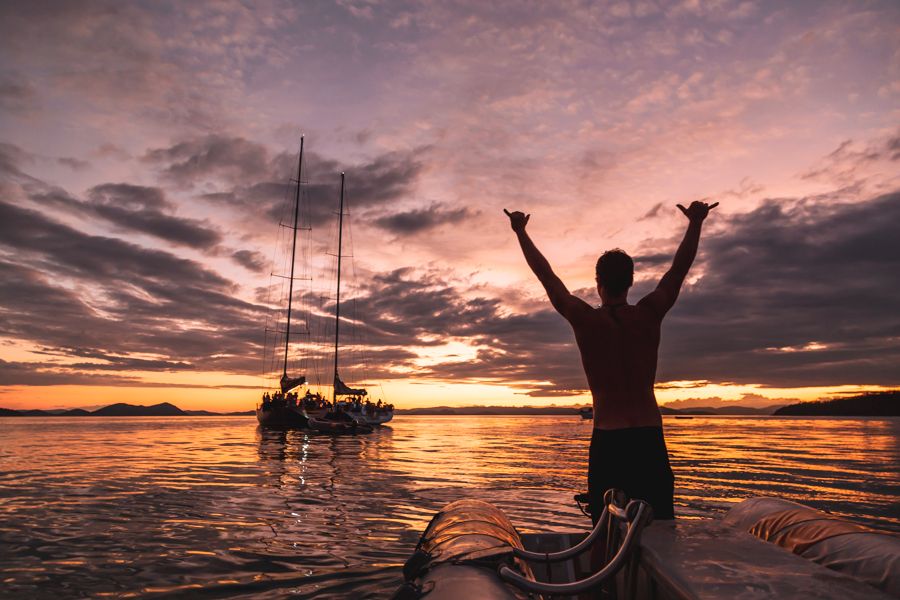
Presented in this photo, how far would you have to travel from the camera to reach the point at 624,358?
340 centimetres

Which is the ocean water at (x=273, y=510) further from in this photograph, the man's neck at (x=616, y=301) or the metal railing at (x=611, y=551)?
the man's neck at (x=616, y=301)

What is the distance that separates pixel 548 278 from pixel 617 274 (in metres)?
0.46

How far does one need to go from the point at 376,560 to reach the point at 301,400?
5550 centimetres

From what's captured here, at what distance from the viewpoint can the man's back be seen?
3.40m

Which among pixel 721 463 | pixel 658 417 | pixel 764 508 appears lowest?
pixel 721 463

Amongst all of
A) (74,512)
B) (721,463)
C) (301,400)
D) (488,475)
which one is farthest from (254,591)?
(301,400)

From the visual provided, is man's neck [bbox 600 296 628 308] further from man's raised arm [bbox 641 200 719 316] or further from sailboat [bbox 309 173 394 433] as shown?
sailboat [bbox 309 173 394 433]

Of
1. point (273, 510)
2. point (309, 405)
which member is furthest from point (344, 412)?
point (273, 510)

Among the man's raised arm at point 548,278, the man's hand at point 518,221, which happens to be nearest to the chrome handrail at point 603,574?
the man's raised arm at point 548,278

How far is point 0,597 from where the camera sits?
19.4 feet

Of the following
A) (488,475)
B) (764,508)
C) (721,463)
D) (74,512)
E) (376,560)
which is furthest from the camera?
(721,463)

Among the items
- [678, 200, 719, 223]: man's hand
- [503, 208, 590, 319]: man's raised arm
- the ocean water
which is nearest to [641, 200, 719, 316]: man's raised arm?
[678, 200, 719, 223]: man's hand

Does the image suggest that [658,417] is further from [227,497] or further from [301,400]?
[301,400]

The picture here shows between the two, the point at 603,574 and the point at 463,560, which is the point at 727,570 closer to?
the point at 603,574
